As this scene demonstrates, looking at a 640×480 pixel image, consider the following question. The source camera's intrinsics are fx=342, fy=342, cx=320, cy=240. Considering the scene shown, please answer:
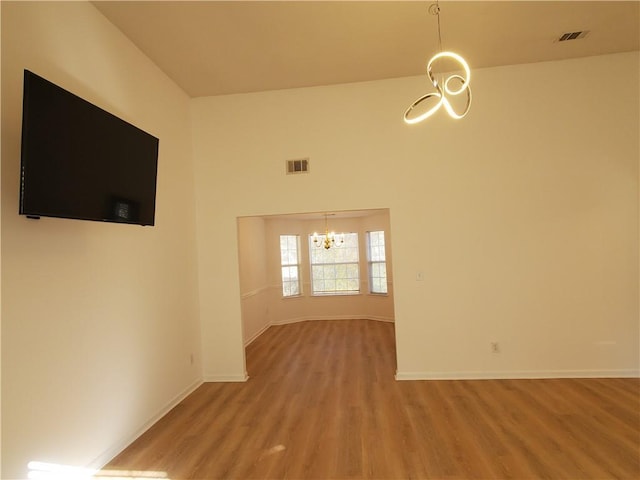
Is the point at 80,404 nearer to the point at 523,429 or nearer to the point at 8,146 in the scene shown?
the point at 8,146

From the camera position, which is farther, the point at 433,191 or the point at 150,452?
the point at 433,191

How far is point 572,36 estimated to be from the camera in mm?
3574

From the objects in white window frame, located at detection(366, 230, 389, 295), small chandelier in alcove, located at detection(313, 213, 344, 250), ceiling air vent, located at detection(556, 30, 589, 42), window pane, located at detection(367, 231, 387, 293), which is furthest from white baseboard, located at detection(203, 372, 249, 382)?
ceiling air vent, located at detection(556, 30, 589, 42)

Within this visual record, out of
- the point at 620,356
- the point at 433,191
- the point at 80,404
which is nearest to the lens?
the point at 80,404

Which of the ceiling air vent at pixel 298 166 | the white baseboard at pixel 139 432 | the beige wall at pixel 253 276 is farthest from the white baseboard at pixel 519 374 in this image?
the beige wall at pixel 253 276

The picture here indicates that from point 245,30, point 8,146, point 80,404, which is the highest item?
point 245,30

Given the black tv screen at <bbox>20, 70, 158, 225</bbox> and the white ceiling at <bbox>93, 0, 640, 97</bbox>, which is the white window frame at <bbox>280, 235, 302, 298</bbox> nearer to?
the white ceiling at <bbox>93, 0, 640, 97</bbox>

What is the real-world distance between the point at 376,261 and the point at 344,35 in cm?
568

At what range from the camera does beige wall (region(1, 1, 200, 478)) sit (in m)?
2.06

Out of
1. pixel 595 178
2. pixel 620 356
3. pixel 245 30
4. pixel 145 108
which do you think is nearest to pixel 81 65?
pixel 145 108

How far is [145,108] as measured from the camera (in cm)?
352

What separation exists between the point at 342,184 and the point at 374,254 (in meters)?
4.27

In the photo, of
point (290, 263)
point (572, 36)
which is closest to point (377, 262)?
point (290, 263)

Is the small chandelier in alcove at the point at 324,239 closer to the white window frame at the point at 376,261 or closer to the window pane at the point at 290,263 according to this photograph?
the window pane at the point at 290,263
